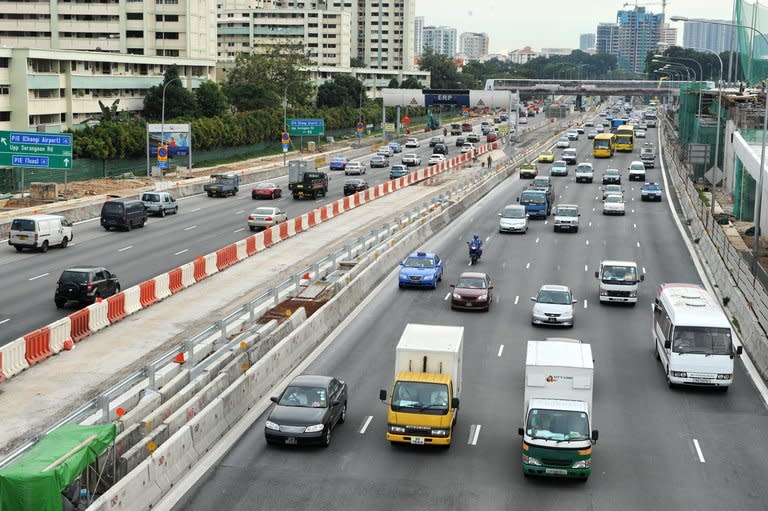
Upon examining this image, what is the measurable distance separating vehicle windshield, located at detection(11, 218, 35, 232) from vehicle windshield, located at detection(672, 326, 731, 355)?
106ft

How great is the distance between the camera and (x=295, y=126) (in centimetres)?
12100

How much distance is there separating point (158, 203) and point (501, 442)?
144 ft

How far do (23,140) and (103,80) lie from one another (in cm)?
4625

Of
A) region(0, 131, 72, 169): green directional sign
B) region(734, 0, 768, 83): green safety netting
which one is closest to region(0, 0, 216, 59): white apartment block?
region(0, 131, 72, 169): green directional sign

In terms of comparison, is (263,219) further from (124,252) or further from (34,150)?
(34,150)

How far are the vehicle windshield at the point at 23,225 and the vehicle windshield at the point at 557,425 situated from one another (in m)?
34.0

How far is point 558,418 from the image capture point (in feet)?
73.3

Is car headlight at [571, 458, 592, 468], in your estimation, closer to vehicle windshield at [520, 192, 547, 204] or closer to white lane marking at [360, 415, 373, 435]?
white lane marking at [360, 415, 373, 435]

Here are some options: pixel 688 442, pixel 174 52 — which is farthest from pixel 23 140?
pixel 174 52

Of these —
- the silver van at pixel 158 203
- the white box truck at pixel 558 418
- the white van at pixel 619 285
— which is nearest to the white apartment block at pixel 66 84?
the silver van at pixel 158 203

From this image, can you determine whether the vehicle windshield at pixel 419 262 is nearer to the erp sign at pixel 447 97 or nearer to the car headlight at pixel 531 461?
the car headlight at pixel 531 461

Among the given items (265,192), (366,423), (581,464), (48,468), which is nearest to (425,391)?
(366,423)

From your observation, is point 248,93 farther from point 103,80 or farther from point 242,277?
point 242,277

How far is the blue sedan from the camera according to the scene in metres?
43.0
